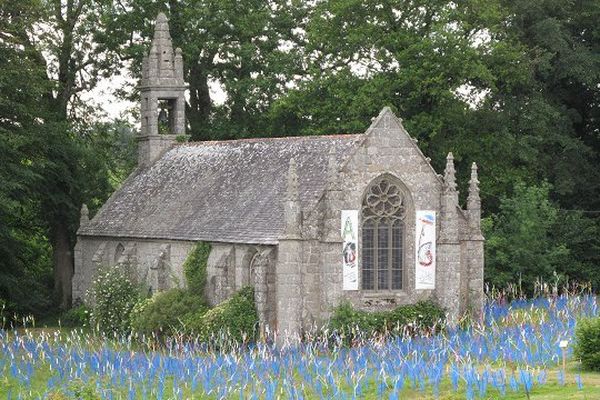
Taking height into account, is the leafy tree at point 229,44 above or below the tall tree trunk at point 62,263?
above

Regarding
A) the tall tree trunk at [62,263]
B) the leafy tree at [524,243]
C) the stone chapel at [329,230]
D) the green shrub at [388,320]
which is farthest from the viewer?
the tall tree trunk at [62,263]

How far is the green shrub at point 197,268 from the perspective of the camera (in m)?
46.9

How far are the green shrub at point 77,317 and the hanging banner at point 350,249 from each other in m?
14.3

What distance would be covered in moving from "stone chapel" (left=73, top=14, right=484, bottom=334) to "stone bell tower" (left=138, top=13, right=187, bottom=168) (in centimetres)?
719

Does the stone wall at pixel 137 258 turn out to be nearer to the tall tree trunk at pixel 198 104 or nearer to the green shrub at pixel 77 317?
the green shrub at pixel 77 317

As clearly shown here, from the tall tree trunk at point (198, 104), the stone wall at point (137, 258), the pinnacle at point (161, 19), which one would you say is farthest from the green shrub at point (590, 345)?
the tall tree trunk at point (198, 104)

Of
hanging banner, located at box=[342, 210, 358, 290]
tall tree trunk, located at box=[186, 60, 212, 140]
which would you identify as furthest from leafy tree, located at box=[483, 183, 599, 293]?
tall tree trunk, located at box=[186, 60, 212, 140]

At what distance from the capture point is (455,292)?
145 ft

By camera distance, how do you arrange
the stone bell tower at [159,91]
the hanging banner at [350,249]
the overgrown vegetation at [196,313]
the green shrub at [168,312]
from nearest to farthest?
the hanging banner at [350,249], the overgrown vegetation at [196,313], the green shrub at [168,312], the stone bell tower at [159,91]

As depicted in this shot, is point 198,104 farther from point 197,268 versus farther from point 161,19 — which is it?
point 197,268

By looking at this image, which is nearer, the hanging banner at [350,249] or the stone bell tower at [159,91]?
the hanging banner at [350,249]

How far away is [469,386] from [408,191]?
44.3 feet

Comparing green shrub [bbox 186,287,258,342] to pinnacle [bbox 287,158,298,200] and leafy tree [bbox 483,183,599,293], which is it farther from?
leafy tree [bbox 483,183,599,293]

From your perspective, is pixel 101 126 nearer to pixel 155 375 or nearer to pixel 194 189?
pixel 194 189
